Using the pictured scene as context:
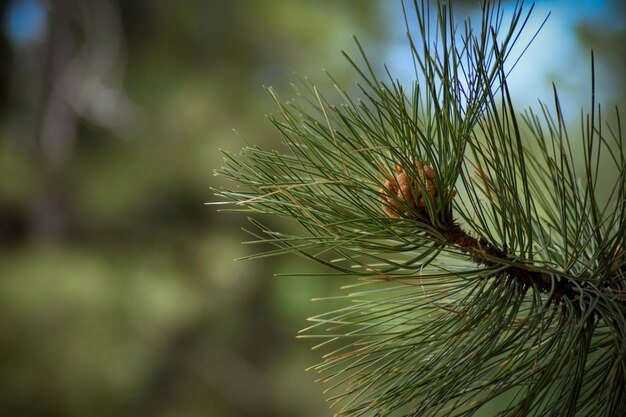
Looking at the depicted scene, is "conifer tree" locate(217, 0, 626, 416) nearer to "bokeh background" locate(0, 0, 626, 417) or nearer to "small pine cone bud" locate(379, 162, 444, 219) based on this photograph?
"small pine cone bud" locate(379, 162, 444, 219)

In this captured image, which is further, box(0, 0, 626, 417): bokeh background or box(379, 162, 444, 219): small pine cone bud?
box(0, 0, 626, 417): bokeh background

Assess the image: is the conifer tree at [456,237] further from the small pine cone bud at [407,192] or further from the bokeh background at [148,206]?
the bokeh background at [148,206]

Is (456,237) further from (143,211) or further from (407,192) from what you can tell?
(143,211)

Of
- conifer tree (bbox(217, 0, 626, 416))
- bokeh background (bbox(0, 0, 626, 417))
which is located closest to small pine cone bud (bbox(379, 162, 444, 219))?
conifer tree (bbox(217, 0, 626, 416))

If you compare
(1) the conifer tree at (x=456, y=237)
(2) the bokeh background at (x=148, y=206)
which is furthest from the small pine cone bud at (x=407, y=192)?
(2) the bokeh background at (x=148, y=206)

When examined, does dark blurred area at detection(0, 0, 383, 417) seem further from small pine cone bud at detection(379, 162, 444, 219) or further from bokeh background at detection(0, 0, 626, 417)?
small pine cone bud at detection(379, 162, 444, 219)

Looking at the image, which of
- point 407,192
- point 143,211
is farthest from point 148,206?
point 407,192

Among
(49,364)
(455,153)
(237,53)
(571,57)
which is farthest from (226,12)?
(455,153)

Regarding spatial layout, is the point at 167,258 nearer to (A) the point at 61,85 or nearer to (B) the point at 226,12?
(A) the point at 61,85
